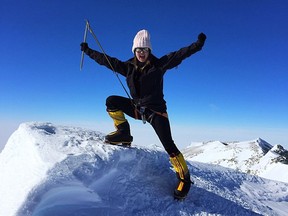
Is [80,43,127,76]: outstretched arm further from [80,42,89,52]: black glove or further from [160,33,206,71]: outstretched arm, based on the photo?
[160,33,206,71]: outstretched arm

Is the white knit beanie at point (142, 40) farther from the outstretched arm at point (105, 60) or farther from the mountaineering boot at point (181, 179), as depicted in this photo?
the mountaineering boot at point (181, 179)

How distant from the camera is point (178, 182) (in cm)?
Result: 786

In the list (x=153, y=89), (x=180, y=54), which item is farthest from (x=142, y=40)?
(x=153, y=89)

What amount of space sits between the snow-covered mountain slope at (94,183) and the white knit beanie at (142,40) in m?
2.48

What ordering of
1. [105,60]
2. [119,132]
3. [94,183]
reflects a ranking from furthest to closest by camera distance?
1. [105,60]
2. [119,132]
3. [94,183]

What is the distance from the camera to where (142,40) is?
25.0 feet

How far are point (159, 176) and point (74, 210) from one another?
2.80 meters

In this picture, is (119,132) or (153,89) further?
(119,132)

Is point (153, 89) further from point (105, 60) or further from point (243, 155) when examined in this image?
point (243, 155)

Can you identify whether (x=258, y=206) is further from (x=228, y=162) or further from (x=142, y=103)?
(x=228, y=162)

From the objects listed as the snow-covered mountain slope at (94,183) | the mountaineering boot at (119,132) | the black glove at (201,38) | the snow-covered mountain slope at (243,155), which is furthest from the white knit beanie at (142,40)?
the snow-covered mountain slope at (243,155)

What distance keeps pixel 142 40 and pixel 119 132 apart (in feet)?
7.67

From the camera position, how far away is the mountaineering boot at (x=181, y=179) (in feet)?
24.3

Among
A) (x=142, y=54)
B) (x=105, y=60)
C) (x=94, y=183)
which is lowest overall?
(x=94, y=183)
